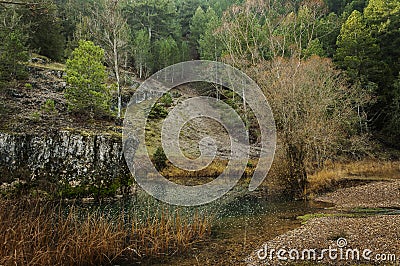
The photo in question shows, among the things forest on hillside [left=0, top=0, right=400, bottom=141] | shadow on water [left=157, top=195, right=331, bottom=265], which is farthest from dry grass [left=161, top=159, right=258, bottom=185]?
shadow on water [left=157, top=195, right=331, bottom=265]

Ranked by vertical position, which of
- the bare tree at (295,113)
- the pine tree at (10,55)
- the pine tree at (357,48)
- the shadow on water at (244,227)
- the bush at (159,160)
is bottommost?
the shadow on water at (244,227)

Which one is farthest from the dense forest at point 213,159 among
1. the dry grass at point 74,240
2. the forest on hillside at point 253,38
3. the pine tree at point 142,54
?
the pine tree at point 142,54

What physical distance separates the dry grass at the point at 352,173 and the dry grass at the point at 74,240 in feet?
30.5

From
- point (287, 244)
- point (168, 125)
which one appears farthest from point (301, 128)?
point (168, 125)

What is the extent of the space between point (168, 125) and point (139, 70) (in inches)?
640

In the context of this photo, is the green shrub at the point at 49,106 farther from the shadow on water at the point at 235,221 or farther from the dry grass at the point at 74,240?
the dry grass at the point at 74,240

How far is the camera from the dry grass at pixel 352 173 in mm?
16188

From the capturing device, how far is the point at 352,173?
2017cm

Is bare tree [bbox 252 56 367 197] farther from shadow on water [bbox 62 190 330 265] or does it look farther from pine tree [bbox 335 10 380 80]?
pine tree [bbox 335 10 380 80]

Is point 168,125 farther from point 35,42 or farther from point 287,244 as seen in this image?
point 287,244

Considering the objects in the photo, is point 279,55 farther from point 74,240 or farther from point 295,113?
point 74,240

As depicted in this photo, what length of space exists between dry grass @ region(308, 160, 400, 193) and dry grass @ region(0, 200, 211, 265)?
9.29 metres

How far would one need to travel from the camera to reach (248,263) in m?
6.62

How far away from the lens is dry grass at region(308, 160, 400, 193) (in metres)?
16.2
